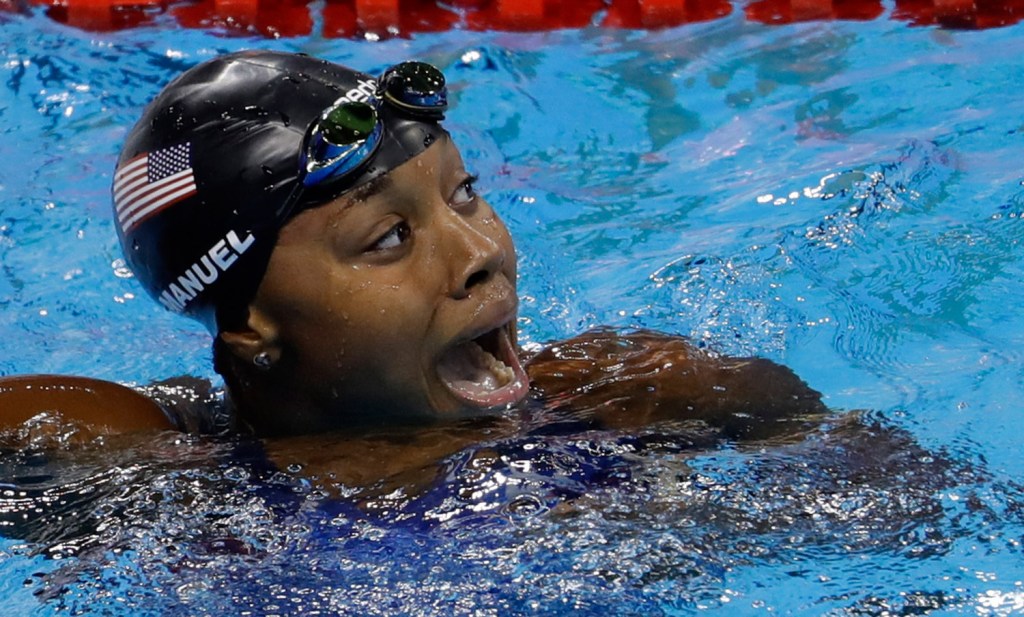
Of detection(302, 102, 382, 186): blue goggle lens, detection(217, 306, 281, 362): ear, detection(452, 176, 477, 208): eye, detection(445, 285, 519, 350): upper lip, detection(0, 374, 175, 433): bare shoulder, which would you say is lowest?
detection(0, 374, 175, 433): bare shoulder

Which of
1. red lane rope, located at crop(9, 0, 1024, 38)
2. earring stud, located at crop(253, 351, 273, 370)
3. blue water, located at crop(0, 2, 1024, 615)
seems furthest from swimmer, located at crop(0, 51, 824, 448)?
red lane rope, located at crop(9, 0, 1024, 38)

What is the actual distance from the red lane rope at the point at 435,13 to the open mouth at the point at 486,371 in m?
3.90

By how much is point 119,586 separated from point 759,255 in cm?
264

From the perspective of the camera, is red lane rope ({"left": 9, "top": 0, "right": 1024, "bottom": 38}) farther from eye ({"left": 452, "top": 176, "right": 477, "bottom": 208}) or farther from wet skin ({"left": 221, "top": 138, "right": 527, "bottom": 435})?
wet skin ({"left": 221, "top": 138, "right": 527, "bottom": 435})

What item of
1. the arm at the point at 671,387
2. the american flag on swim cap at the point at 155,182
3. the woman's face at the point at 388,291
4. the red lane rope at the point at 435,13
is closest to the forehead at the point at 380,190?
the woman's face at the point at 388,291

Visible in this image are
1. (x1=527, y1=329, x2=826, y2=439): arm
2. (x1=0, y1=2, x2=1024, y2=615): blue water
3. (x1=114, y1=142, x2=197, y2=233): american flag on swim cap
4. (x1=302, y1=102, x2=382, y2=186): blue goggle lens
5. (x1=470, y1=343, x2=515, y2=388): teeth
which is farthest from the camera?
(x1=527, y1=329, x2=826, y2=439): arm

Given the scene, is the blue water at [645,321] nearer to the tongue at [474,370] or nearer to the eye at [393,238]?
the tongue at [474,370]

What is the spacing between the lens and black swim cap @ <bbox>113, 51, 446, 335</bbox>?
294cm

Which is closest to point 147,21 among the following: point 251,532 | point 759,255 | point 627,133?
point 627,133

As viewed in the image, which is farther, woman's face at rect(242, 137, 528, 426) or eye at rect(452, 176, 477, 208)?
eye at rect(452, 176, 477, 208)

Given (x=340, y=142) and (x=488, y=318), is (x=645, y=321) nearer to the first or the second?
(x=488, y=318)

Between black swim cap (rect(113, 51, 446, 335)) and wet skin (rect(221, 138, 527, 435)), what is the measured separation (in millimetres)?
50

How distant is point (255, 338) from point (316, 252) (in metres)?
0.26

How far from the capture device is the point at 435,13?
701 centimetres
